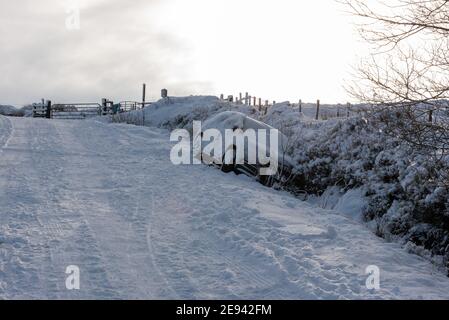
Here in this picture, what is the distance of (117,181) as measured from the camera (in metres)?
10.3

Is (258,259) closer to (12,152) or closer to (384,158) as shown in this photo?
(384,158)

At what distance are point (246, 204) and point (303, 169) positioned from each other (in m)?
5.17

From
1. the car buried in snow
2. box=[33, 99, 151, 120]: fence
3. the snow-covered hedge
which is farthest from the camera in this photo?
box=[33, 99, 151, 120]: fence

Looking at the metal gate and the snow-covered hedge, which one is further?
the metal gate

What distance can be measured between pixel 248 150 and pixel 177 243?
656cm

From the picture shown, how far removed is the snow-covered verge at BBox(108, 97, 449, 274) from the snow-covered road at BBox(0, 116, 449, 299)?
1.43 metres

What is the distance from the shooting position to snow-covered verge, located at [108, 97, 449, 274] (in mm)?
8781

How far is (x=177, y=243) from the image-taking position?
6.35m

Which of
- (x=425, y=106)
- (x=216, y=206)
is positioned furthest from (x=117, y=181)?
(x=425, y=106)

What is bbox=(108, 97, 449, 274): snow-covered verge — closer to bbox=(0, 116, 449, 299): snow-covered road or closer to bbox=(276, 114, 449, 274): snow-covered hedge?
bbox=(276, 114, 449, 274): snow-covered hedge

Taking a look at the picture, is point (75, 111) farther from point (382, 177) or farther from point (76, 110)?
point (382, 177)

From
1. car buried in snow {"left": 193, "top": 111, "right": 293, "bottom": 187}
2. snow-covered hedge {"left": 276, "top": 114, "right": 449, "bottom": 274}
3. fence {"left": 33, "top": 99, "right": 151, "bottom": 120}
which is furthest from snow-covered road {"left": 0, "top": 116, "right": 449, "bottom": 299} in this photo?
fence {"left": 33, "top": 99, "right": 151, "bottom": 120}

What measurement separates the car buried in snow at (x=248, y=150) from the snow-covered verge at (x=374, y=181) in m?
0.63

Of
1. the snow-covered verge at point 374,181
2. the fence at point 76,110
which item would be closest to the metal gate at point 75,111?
the fence at point 76,110
